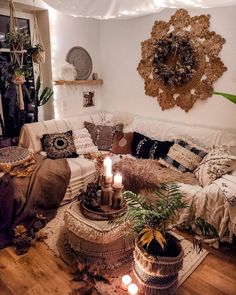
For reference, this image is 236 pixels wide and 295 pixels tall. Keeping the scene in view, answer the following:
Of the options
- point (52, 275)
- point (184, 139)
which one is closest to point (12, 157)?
point (52, 275)

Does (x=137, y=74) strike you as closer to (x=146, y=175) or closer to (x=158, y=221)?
(x=146, y=175)

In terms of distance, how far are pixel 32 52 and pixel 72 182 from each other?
153 cm

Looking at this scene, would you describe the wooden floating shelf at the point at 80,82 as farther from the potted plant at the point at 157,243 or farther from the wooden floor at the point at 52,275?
the potted plant at the point at 157,243

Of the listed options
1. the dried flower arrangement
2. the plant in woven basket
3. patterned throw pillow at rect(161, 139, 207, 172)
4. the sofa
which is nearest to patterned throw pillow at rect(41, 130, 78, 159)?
the sofa

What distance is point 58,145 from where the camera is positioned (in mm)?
2973

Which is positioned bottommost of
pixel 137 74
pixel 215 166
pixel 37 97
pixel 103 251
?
pixel 103 251

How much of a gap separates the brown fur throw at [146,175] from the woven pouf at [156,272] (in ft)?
3.08

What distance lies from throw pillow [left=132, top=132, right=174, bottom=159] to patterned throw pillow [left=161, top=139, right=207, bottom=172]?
0.12 metres

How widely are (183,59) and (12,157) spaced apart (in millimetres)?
2236

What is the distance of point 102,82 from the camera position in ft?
13.2

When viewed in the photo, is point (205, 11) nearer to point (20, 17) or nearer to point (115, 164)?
point (115, 164)

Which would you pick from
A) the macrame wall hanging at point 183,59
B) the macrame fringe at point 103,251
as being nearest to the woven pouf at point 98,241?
the macrame fringe at point 103,251

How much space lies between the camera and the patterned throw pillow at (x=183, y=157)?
2.61m

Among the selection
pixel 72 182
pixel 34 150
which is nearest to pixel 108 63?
pixel 34 150
